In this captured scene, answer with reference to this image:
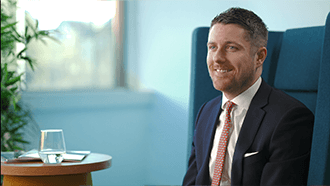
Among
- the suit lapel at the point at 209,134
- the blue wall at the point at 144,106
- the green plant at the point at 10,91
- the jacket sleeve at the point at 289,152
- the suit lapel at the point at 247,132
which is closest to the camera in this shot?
the jacket sleeve at the point at 289,152

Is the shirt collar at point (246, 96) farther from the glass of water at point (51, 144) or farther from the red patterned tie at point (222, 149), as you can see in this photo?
the glass of water at point (51, 144)

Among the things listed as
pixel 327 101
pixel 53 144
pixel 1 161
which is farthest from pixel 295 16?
pixel 1 161

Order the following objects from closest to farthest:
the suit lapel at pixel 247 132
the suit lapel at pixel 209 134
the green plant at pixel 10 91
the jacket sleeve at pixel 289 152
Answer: the jacket sleeve at pixel 289 152, the suit lapel at pixel 247 132, the suit lapel at pixel 209 134, the green plant at pixel 10 91

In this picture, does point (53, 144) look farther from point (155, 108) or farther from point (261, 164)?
point (155, 108)

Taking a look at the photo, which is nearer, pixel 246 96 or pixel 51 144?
pixel 246 96

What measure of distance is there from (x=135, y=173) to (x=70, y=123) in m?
0.84

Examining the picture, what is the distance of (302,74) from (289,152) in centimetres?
46

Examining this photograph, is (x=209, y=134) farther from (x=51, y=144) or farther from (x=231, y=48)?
(x=51, y=144)

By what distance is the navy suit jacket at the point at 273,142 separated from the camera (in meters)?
1.21

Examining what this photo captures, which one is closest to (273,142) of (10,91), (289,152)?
(289,152)

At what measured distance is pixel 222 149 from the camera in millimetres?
1385

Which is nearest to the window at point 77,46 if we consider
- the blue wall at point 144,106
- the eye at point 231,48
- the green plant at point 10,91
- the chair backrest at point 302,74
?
the blue wall at point 144,106

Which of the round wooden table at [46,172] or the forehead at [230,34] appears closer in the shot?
the forehead at [230,34]

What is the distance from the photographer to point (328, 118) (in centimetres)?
123
